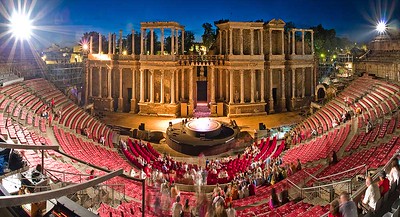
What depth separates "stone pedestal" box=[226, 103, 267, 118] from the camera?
41.9m

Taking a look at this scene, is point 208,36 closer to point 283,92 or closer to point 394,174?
point 283,92

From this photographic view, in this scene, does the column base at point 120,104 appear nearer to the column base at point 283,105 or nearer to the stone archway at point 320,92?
the column base at point 283,105

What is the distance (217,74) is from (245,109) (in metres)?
6.66

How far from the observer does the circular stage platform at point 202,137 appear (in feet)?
93.8

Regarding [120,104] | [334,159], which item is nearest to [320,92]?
[120,104]

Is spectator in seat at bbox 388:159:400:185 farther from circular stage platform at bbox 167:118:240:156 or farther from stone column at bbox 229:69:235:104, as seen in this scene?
stone column at bbox 229:69:235:104

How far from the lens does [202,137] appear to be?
98.8ft

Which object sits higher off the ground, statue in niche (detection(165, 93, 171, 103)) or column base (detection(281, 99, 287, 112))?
statue in niche (detection(165, 93, 171, 103))

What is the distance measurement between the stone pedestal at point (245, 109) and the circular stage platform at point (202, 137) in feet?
26.3

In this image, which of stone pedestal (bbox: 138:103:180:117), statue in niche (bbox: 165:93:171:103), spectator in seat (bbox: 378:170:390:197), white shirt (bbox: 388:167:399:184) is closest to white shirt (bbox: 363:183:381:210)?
spectator in seat (bbox: 378:170:390:197)

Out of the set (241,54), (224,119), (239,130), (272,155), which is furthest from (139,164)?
(241,54)

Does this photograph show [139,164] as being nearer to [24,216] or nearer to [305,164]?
[305,164]

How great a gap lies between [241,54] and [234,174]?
24.9 m

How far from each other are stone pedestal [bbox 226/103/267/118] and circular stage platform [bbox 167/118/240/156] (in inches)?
316
